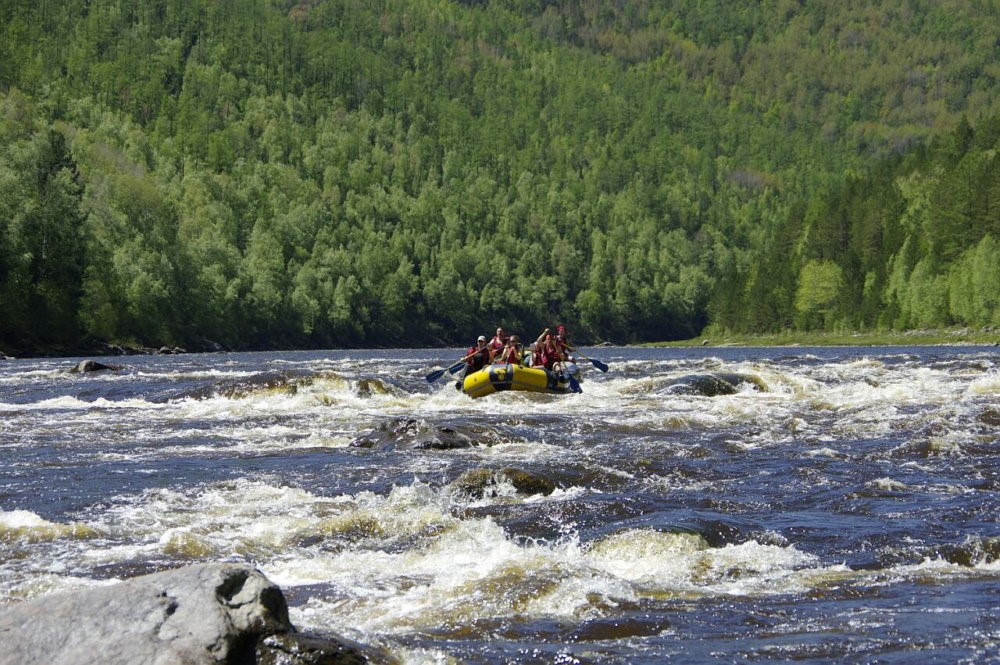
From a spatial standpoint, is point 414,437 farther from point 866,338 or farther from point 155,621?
point 866,338

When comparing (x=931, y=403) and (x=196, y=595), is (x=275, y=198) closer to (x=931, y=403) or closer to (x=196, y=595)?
(x=931, y=403)

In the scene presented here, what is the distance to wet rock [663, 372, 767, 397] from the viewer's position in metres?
39.9

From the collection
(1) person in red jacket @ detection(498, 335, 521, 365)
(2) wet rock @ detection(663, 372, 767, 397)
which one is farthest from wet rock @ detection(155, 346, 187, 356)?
(2) wet rock @ detection(663, 372, 767, 397)

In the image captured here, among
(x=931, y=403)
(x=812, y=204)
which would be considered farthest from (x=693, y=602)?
(x=812, y=204)

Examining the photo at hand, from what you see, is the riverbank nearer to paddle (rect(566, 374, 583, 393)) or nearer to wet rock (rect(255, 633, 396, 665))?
paddle (rect(566, 374, 583, 393))

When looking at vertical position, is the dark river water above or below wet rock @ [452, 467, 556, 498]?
below

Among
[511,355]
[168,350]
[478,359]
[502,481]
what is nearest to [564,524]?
[502,481]

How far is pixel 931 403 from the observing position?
33750 millimetres

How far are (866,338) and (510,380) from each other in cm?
9116

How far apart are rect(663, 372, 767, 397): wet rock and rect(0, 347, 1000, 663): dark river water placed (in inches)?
270

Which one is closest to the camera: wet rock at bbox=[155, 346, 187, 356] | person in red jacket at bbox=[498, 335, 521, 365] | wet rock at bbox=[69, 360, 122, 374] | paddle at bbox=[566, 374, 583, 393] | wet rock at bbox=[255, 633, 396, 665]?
wet rock at bbox=[255, 633, 396, 665]

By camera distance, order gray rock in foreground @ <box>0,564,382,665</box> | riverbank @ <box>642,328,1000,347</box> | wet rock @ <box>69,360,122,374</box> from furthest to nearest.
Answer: riverbank @ <box>642,328,1000,347</box>, wet rock @ <box>69,360,122,374</box>, gray rock in foreground @ <box>0,564,382,665</box>

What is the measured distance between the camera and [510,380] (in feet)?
126

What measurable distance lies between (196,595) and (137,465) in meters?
14.7
